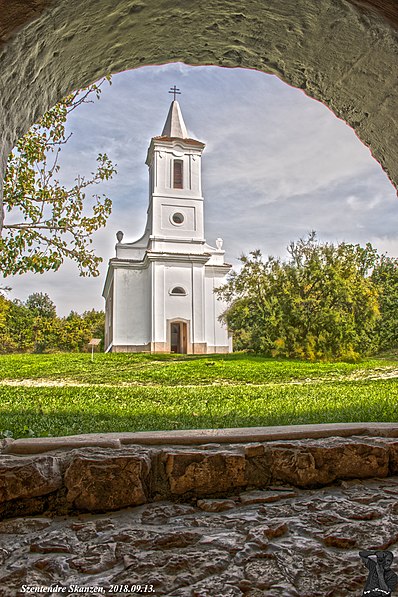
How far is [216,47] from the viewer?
2650 mm

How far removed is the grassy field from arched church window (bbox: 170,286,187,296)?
26.1 ft

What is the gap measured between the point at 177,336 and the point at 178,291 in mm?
2477

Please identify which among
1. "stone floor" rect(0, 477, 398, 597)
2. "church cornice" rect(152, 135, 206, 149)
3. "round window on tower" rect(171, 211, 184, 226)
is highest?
"church cornice" rect(152, 135, 206, 149)

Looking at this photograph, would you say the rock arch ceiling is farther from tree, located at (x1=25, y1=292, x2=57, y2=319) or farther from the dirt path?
tree, located at (x1=25, y1=292, x2=57, y2=319)

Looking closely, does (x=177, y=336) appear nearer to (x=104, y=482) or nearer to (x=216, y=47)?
(x=216, y=47)

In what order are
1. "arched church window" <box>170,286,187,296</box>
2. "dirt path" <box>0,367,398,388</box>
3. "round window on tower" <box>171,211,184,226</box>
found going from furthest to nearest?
"round window on tower" <box>171,211,184,226</box>, "arched church window" <box>170,286,187,296</box>, "dirt path" <box>0,367,398,388</box>

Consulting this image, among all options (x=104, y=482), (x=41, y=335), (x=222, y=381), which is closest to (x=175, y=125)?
(x=41, y=335)

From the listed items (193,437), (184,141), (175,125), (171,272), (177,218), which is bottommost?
(193,437)

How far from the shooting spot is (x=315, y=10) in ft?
7.14

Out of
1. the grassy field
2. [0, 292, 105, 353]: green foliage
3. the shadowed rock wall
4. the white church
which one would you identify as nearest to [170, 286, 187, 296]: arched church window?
the white church

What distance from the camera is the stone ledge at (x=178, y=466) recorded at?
2.16 meters

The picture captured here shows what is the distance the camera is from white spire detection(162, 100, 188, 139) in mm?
25672

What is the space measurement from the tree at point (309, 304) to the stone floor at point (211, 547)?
15.0 metres

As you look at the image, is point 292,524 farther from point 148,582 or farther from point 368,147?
→ point 368,147
